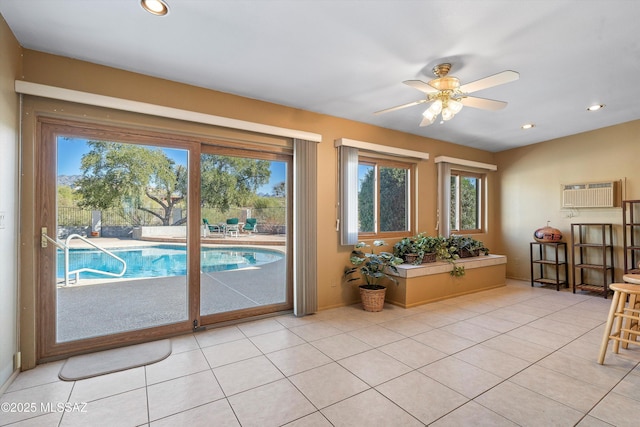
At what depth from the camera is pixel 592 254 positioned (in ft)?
16.5

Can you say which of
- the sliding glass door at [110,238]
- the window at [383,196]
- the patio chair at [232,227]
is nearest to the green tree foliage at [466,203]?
the window at [383,196]

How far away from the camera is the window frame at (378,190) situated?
4.64m

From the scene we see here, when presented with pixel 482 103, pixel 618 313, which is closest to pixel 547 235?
pixel 618 313

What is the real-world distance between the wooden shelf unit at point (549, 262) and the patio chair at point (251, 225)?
4925 mm

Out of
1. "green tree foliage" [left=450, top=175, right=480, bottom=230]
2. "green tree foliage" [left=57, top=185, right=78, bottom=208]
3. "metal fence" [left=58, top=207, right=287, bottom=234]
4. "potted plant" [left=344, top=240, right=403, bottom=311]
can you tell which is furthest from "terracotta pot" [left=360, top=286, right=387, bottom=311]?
"green tree foliage" [left=57, top=185, right=78, bottom=208]

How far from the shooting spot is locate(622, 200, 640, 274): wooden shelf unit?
436 cm

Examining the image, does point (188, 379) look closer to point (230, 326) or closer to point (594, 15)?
point (230, 326)

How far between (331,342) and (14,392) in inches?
96.0

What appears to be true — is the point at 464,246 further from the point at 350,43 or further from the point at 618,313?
the point at 350,43

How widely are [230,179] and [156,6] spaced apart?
184 centimetres

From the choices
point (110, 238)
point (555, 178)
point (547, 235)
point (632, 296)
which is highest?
point (555, 178)

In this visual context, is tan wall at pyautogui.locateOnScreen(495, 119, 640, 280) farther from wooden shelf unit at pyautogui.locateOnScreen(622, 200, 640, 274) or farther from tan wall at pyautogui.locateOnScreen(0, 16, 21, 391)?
tan wall at pyautogui.locateOnScreen(0, 16, 21, 391)

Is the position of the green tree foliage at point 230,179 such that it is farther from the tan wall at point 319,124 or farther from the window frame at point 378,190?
the window frame at point 378,190

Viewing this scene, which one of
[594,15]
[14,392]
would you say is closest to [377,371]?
[14,392]
